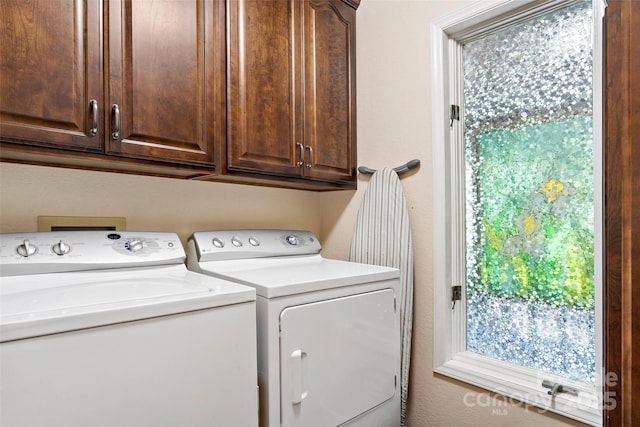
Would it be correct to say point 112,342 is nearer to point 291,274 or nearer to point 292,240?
point 291,274

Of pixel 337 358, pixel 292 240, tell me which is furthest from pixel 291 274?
pixel 292 240

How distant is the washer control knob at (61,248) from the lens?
4.30ft

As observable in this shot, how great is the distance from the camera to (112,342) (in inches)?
36.7

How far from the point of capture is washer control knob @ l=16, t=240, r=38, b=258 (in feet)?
4.10

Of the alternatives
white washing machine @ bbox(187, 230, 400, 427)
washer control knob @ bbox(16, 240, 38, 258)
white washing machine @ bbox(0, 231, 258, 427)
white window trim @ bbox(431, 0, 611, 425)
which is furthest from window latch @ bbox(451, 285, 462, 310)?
washer control knob @ bbox(16, 240, 38, 258)

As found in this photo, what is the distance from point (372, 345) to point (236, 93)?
1207 mm

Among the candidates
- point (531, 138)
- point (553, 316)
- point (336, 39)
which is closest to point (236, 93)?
point (336, 39)

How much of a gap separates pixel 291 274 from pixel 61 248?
32.7 inches

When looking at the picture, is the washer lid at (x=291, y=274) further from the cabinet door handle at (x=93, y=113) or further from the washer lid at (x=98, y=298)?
the cabinet door handle at (x=93, y=113)

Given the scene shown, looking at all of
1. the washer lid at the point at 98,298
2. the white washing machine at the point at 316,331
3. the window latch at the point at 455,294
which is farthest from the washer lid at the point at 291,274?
the window latch at the point at 455,294

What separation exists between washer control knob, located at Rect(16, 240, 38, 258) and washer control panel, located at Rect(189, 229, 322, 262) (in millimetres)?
579

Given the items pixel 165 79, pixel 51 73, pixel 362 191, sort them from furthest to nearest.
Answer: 1. pixel 362 191
2. pixel 165 79
3. pixel 51 73

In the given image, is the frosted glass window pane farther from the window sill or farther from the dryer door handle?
the dryer door handle

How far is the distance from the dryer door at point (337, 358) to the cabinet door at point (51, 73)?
0.94 metres
